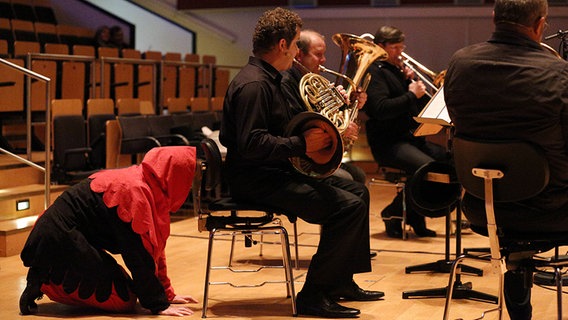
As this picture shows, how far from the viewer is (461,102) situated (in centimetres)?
275

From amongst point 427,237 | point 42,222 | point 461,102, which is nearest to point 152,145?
point 427,237

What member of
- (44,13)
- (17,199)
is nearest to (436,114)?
(17,199)

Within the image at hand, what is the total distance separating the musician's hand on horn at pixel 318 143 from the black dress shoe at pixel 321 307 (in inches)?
24.4

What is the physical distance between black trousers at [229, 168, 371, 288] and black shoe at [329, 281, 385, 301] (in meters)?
0.13

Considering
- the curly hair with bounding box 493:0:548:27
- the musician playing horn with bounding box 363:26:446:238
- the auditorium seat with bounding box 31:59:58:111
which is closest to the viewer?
the curly hair with bounding box 493:0:548:27

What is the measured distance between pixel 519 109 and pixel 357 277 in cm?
203

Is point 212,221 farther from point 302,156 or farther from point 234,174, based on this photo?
point 302,156

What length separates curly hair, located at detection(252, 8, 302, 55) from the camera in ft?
11.8

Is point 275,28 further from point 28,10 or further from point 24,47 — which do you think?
point 28,10

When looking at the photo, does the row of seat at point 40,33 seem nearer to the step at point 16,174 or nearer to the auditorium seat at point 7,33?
the auditorium seat at point 7,33

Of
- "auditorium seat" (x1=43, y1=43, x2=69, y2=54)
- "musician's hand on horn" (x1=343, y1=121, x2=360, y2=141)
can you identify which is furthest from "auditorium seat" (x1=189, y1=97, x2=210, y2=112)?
"musician's hand on horn" (x1=343, y1=121, x2=360, y2=141)

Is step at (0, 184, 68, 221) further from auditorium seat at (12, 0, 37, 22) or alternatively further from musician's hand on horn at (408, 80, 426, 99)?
auditorium seat at (12, 0, 37, 22)

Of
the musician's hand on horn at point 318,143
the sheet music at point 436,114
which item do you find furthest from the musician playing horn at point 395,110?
→ the musician's hand on horn at point 318,143

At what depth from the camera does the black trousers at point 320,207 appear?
11.7 ft
